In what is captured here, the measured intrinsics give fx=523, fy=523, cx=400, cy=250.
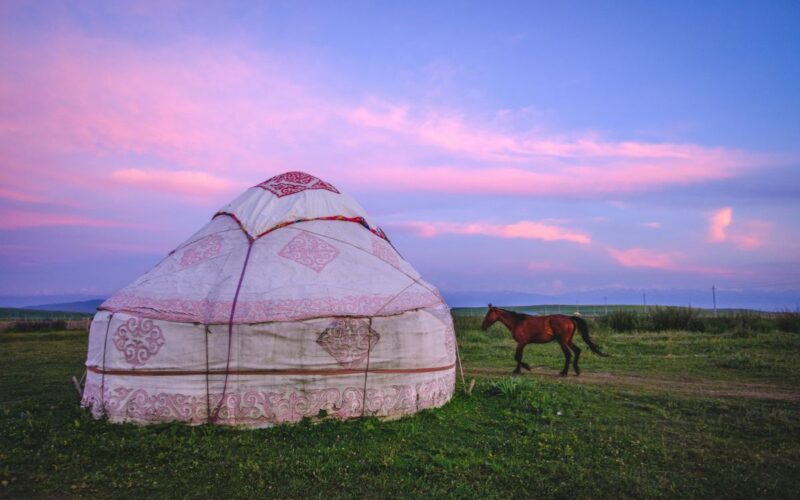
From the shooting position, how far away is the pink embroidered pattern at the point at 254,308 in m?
5.50

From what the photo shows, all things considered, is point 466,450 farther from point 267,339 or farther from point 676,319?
point 676,319

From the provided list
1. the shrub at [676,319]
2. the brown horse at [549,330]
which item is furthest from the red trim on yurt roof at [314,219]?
the shrub at [676,319]

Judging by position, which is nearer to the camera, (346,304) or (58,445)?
(58,445)

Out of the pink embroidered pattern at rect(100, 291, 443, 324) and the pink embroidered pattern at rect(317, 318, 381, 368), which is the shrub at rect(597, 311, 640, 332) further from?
the pink embroidered pattern at rect(317, 318, 381, 368)

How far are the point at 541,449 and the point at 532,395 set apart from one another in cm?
208

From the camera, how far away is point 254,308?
5570 millimetres

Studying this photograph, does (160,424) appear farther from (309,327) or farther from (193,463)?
(309,327)

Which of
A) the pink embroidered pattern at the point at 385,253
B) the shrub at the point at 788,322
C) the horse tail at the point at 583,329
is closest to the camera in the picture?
the pink embroidered pattern at the point at 385,253

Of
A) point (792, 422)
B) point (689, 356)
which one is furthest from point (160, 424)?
point (689, 356)

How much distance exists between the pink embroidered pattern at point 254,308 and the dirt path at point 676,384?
4.17 meters

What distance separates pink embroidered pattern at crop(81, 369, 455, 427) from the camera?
5434 mm

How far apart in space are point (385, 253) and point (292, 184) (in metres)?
1.73

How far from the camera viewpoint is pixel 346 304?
5.73 m

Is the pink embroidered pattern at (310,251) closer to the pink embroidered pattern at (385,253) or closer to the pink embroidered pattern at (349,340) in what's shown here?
the pink embroidered pattern at (385,253)
